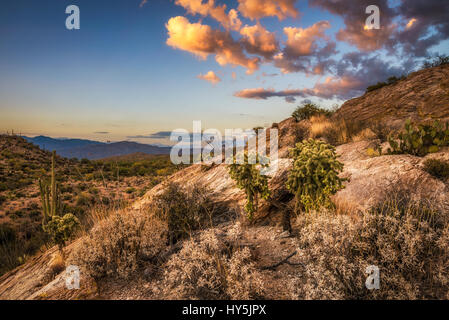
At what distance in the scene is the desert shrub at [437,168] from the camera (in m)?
5.48

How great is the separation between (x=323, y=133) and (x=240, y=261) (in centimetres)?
756

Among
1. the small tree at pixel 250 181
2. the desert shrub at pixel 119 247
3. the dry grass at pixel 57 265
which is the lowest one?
the dry grass at pixel 57 265

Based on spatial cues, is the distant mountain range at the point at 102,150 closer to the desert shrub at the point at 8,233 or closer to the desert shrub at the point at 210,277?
the desert shrub at the point at 210,277

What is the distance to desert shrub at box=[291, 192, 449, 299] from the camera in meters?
3.14

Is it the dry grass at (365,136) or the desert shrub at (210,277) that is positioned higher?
the dry grass at (365,136)

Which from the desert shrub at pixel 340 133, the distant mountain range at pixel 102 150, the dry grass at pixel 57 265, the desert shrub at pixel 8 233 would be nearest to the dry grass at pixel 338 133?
the desert shrub at pixel 340 133

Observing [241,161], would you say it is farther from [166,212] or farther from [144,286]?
[144,286]

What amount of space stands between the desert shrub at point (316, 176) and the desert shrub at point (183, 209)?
264 centimetres

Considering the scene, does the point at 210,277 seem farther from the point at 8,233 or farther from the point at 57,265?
the point at 8,233

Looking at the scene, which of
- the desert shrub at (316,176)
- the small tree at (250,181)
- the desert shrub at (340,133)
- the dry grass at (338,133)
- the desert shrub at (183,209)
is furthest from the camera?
the desert shrub at (340,133)

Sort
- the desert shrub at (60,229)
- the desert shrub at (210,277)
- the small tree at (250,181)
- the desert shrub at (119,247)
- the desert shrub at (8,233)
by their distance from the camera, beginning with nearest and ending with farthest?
the desert shrub at (210,277)
the desert shrub at (119,247)
the small tree at (250,181)
the desert shrub at (60,229)
the desert shrub at (8,233)

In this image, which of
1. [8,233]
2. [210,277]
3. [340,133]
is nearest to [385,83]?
[340,133]

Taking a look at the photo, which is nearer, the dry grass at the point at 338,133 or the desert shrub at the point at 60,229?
the desert shrub at the point at 60,229
